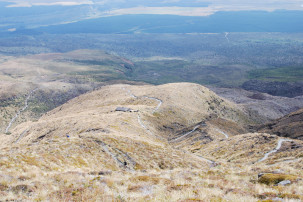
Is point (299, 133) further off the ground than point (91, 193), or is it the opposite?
point (91, 193)

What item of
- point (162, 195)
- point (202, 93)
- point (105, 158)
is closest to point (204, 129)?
point (105, 158)

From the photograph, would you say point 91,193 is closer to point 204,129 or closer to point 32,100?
point 204,129

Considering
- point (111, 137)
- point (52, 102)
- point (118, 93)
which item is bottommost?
point (52, 102)

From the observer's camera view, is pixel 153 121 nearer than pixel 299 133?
No

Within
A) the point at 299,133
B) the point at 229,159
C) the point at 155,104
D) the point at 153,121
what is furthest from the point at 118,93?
the point at 229,159

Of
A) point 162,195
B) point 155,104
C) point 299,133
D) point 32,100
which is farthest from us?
point 32,100

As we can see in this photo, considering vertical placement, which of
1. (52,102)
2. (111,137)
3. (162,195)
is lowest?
(52,102)

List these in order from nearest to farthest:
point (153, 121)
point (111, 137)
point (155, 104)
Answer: point (111, 137)
point (153, 121)
point (155, 104)

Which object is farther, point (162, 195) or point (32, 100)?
point (32, 100)

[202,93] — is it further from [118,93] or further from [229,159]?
[229,159]
